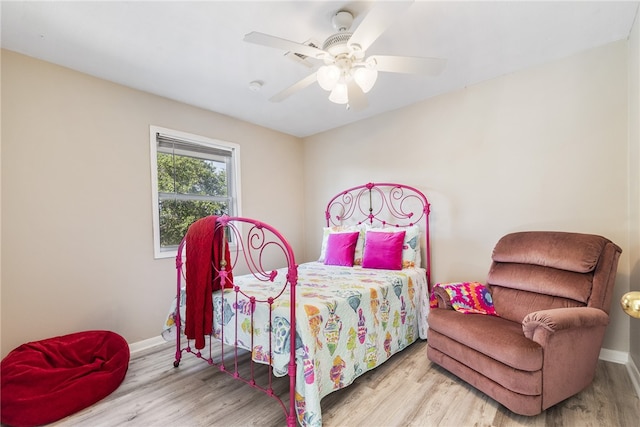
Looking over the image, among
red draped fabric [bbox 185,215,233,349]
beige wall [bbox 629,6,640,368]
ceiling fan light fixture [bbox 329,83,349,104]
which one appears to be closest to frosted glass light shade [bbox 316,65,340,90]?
ceiling fan light fixture [bbox 329,83,349,104]

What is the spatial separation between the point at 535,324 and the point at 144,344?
317cm

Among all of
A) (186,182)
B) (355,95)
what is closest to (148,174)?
(186,182)

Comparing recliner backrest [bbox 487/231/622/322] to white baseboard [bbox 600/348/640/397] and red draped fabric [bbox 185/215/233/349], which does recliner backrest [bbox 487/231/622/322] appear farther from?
red draped fabric [bbox 185/215/233/349]

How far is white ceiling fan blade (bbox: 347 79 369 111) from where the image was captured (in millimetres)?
1949

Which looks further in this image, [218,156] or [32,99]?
[218,156]

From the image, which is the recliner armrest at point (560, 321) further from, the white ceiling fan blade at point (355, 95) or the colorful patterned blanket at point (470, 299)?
the white ceiling fan blade at point (355, 95)

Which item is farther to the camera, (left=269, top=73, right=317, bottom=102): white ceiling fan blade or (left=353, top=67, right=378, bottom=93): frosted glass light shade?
(left=269, top=73, right=317, bottom=102): white ceiling fan blade

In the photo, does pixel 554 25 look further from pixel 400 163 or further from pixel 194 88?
pixel 194 88

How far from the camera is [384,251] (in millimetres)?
2938

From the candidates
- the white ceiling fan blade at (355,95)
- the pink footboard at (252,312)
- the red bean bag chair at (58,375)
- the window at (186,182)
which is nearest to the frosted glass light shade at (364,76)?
Answer: the white ceiling fan blade at (355,95)

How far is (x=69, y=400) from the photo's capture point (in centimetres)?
180

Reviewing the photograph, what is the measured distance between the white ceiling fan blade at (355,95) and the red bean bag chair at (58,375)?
2.52 m

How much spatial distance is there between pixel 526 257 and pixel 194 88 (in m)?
3.23

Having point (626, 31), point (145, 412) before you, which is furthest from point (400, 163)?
point (145, 412)
